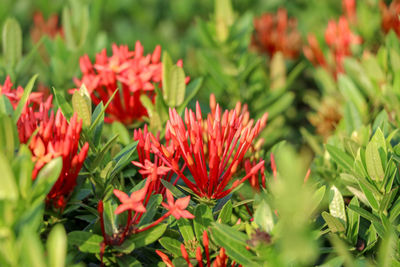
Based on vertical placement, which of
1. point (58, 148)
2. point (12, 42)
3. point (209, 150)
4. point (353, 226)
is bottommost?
point (353, 226)

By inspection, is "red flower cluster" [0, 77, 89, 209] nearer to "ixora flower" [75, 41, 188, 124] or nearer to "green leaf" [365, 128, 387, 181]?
"ixora flower" [75, 41, 188, 124]

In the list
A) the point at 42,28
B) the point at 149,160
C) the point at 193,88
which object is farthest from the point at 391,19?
the point at 42,28

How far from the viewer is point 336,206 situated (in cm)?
136

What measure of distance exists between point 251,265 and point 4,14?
7.83ft

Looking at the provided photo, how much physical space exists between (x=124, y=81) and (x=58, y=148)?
0.52m

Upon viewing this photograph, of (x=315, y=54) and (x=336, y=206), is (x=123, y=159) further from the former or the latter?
(x=315, y=54)

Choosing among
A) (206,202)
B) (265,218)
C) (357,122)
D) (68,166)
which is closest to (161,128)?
(206,202)

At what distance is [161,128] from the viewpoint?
1.61m

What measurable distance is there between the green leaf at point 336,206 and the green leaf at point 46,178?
0.78m

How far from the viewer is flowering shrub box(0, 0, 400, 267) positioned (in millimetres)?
1047

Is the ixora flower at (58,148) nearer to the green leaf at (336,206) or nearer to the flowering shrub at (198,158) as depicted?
the flowering shrub at (198,158)

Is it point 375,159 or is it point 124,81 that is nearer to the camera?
point 375,159

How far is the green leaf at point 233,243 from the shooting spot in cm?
112

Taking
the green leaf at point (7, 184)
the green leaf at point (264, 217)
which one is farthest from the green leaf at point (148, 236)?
the green leaf at point (7, 184)
